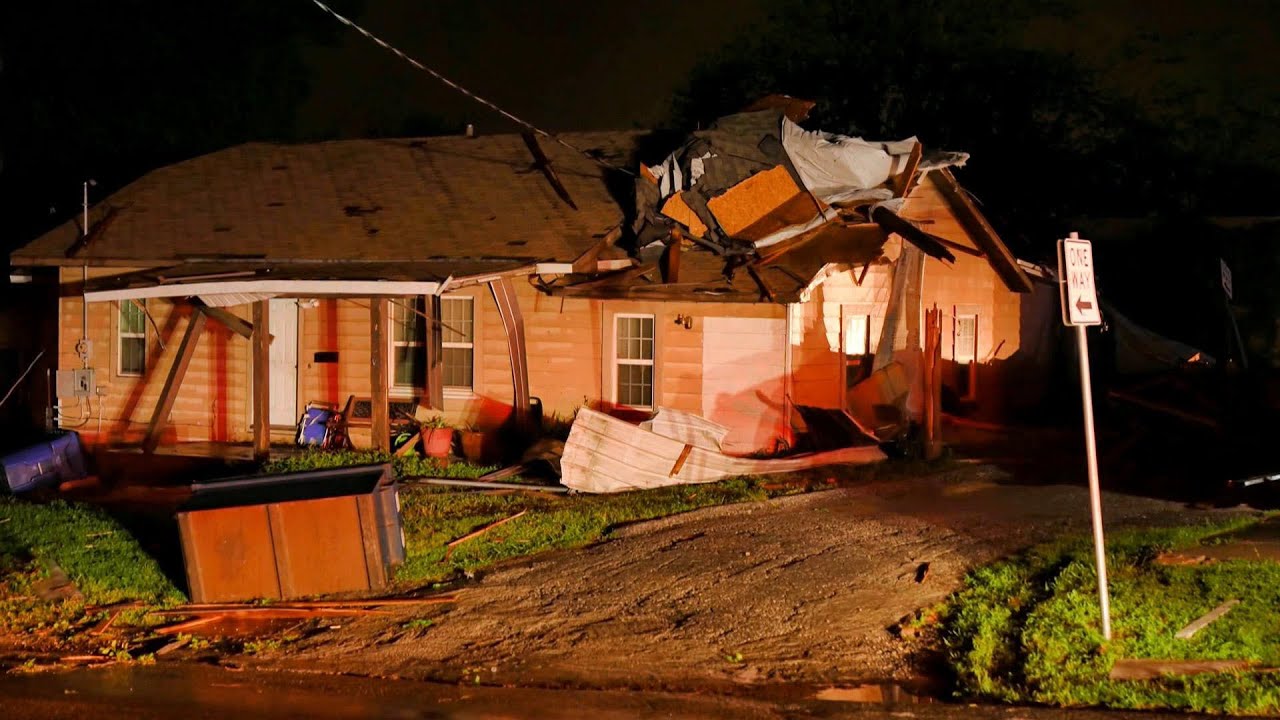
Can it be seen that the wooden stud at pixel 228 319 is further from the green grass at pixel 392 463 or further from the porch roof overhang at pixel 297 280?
the green grass at pixel 392 463

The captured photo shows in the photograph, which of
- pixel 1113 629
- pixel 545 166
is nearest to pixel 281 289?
pixel 545 166

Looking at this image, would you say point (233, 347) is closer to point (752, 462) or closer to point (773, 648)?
point (752, 462)

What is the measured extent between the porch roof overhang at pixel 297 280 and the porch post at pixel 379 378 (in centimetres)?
51

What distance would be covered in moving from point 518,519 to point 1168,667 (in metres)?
6.93

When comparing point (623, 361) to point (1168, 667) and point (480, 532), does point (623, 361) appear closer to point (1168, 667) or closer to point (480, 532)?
point (480, 532)

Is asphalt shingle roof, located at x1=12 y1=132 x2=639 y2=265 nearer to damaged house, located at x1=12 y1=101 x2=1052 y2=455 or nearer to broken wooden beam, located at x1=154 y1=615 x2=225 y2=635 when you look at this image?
damaged house, located at x1=12 y1=101 x2=1052 y2=455

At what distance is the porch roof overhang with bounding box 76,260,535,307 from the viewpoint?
14.8 meters

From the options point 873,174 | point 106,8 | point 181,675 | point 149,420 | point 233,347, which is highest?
point 106,8

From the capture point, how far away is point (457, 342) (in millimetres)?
17516

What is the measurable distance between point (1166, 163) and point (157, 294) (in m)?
27.7

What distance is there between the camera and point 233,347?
1811 centimetres

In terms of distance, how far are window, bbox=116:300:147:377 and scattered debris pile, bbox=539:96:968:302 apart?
A: 684 centimetres

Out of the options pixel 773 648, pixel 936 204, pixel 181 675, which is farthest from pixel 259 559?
pixel 936 204

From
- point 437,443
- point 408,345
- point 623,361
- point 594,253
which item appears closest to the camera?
point 594,253
